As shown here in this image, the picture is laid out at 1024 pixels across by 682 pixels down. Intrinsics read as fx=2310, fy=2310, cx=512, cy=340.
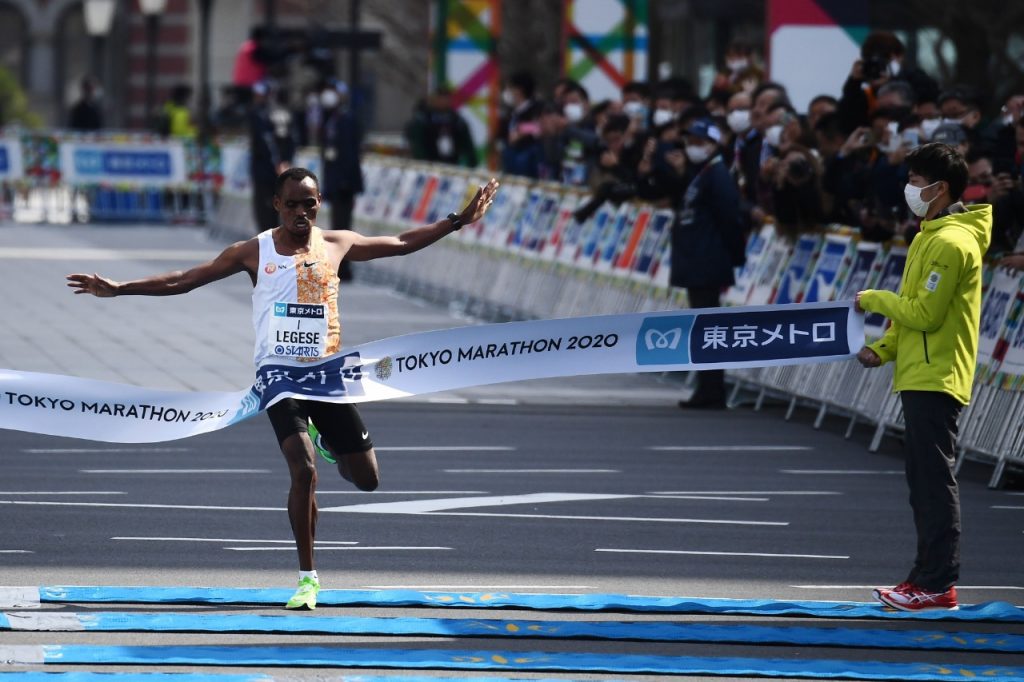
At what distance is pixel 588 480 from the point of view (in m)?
13.2

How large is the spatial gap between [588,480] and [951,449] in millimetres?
3755

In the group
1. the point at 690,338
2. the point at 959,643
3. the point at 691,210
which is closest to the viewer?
the point at 959,643

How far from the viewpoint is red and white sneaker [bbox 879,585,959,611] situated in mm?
9570

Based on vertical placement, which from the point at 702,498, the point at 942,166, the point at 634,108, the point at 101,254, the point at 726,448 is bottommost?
the point at 101,254

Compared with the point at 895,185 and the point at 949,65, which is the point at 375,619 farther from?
the point at 949,65

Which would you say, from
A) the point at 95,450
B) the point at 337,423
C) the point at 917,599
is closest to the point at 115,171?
the point at 95,450

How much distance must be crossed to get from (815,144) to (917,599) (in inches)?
294

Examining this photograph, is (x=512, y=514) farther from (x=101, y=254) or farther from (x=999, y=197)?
(x=101, y=254)

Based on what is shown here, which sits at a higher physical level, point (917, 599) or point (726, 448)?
point (917, 599)

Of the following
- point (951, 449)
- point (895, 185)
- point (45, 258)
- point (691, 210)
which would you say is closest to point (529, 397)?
point (691, 210)

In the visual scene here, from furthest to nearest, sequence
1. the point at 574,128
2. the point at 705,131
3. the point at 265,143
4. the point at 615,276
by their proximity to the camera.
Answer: the point at 265,143, the point at 574,128, the point at 615,276, the point at 705,131

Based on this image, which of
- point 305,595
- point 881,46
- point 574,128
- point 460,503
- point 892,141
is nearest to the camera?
point 305,595

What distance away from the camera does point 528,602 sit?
9531mm

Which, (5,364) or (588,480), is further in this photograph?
(5,364)
